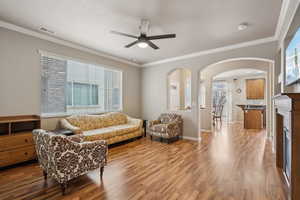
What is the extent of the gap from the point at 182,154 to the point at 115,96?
3.09m

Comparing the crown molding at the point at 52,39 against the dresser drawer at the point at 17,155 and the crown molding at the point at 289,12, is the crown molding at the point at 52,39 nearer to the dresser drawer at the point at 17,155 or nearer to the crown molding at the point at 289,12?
the dresser drawer at the point at 17,155

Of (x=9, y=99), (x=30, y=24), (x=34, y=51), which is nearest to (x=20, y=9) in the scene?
(x=30, y=24)

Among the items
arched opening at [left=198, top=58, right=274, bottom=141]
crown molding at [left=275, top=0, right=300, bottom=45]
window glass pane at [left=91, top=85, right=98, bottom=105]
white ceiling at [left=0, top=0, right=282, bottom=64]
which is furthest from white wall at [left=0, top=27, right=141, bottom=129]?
arched opening at [left=198, top=58, right=274, bottom=141]

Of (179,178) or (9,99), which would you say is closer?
(179,178)

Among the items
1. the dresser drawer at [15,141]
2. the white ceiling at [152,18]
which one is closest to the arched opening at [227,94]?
the white ceiling at [152,18]

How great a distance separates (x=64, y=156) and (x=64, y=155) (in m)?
0.01

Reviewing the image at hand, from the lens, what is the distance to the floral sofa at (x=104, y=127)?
379cm

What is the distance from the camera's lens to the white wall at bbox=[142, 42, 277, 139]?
3.90 meters

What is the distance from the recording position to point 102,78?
5.14m

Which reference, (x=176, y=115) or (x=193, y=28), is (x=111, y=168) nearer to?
(x=176, y=115)

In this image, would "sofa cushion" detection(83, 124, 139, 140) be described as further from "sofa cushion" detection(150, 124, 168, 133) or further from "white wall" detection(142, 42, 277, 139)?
"white wall" detection(142, 42, 277, 139)

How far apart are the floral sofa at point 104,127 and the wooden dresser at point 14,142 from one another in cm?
79

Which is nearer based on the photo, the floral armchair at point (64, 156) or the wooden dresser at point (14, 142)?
the floral armchair at point (64, 156)

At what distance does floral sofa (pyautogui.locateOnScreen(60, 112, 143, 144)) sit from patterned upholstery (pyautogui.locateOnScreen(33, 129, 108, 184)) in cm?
118
